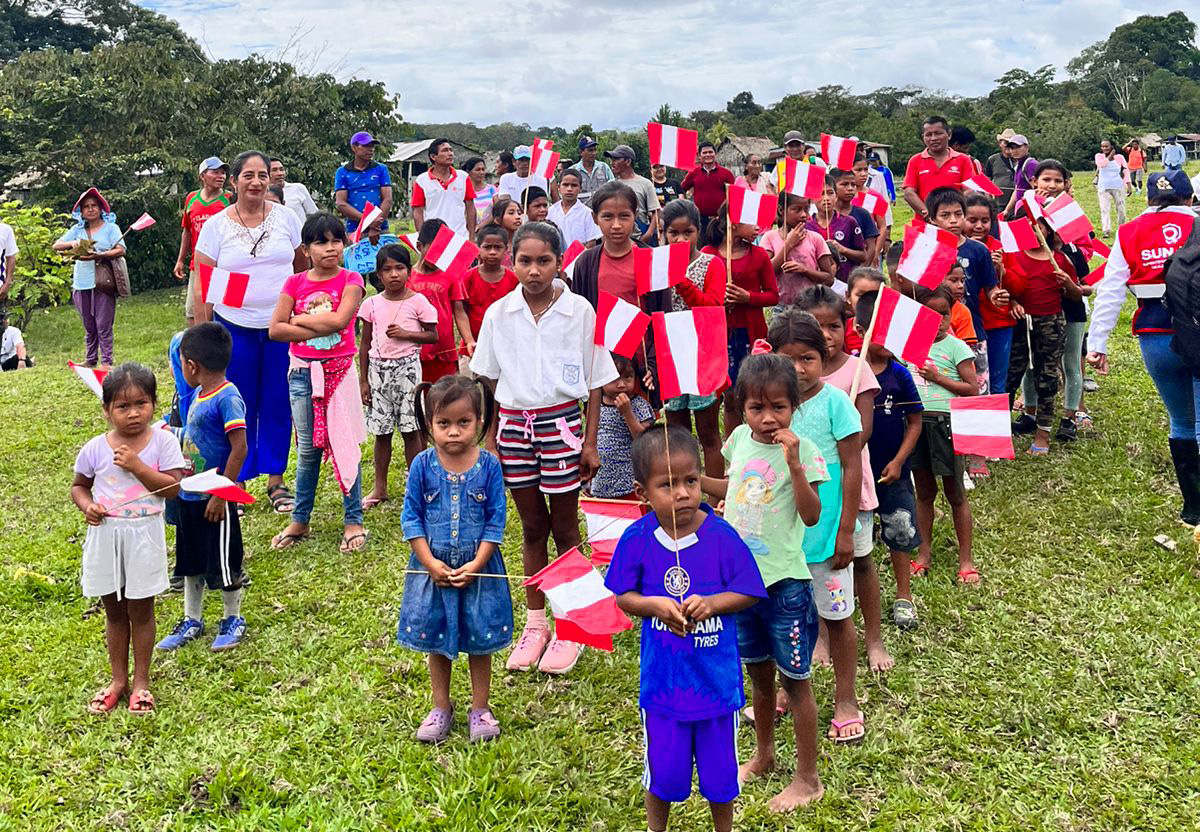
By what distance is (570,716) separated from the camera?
13.6 feet

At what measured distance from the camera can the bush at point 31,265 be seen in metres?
15.5

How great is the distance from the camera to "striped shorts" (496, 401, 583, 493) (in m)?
4.34

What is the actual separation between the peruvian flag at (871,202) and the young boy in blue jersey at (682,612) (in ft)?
20.1

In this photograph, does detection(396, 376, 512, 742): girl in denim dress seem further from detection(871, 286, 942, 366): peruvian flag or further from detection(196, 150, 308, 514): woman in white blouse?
detection(196, 150, 308, 514): woman in white blouse

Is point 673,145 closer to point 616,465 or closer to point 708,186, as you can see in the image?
point 708,186

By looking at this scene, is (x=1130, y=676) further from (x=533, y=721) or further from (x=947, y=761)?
(x=533, y=721)

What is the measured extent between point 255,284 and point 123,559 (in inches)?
94.9

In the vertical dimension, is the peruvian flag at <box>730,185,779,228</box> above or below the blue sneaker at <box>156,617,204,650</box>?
above

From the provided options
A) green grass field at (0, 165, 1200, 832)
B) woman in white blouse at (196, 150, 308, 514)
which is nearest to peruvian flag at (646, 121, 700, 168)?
woman in white blouse at (196, 150, 308, 514)

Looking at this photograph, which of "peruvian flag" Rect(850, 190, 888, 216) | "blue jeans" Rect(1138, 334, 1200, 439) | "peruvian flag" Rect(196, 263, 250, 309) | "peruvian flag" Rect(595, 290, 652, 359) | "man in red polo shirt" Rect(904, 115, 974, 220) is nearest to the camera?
"peruvian flag" Rect(595, 290, 652, 359)

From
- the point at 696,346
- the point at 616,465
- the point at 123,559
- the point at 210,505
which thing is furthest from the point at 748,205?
the point at 123,559

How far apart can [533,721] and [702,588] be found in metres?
1.44

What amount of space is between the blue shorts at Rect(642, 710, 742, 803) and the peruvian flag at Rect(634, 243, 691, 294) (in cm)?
224

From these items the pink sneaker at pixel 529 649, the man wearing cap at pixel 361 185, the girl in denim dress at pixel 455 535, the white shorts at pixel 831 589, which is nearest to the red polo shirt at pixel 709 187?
the man wearing cap at pixel 361 185
